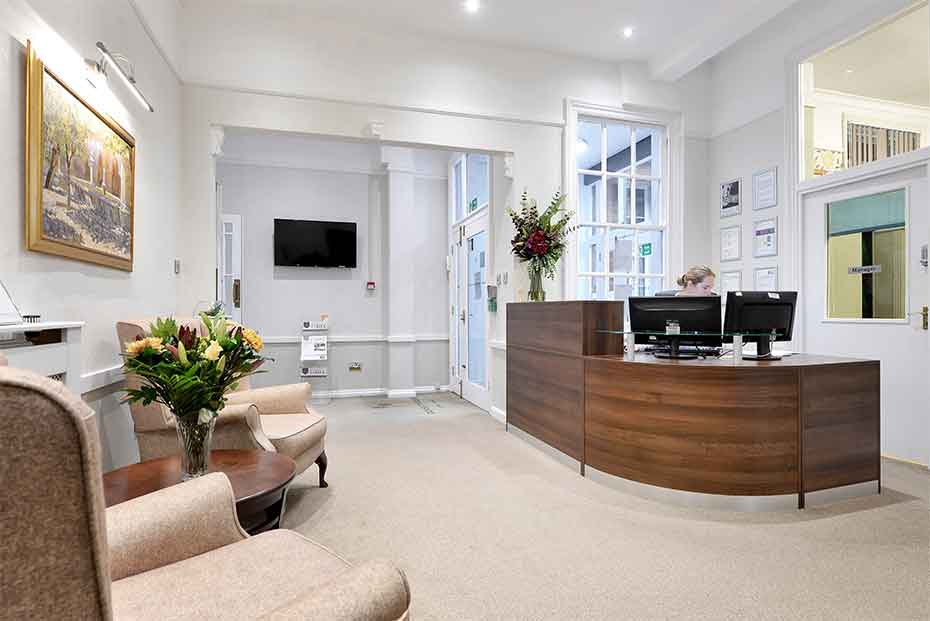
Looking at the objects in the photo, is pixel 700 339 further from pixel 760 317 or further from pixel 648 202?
pixel 648 202

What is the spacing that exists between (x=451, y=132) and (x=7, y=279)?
3.57m

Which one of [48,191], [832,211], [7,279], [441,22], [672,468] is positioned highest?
[441,22]

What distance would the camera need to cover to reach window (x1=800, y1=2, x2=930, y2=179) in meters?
3.77

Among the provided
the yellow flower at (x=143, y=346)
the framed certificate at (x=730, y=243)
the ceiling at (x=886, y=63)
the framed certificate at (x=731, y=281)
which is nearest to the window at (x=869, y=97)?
the ceiling at (x=886, y=63)

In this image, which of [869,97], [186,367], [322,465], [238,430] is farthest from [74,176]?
[869,97]

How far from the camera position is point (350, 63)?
4473mm

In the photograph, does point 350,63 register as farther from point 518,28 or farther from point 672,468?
point 672,468

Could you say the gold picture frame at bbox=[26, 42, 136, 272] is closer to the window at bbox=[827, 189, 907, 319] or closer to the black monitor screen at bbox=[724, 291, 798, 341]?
the black monitor screen at bbox=[724, 291, 798, 341]

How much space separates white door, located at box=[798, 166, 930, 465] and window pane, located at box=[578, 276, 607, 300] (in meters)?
1.70

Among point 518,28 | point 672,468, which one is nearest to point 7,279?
point 672,468

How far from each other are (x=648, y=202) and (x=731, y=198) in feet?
2.58

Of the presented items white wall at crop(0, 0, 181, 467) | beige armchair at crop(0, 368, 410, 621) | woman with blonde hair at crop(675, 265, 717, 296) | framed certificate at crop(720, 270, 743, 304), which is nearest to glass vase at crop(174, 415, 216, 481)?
beige armchair at crop(0, 368, 410, 621)

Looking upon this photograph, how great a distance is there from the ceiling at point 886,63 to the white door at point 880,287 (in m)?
0.69

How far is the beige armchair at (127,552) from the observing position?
58 centimetres
